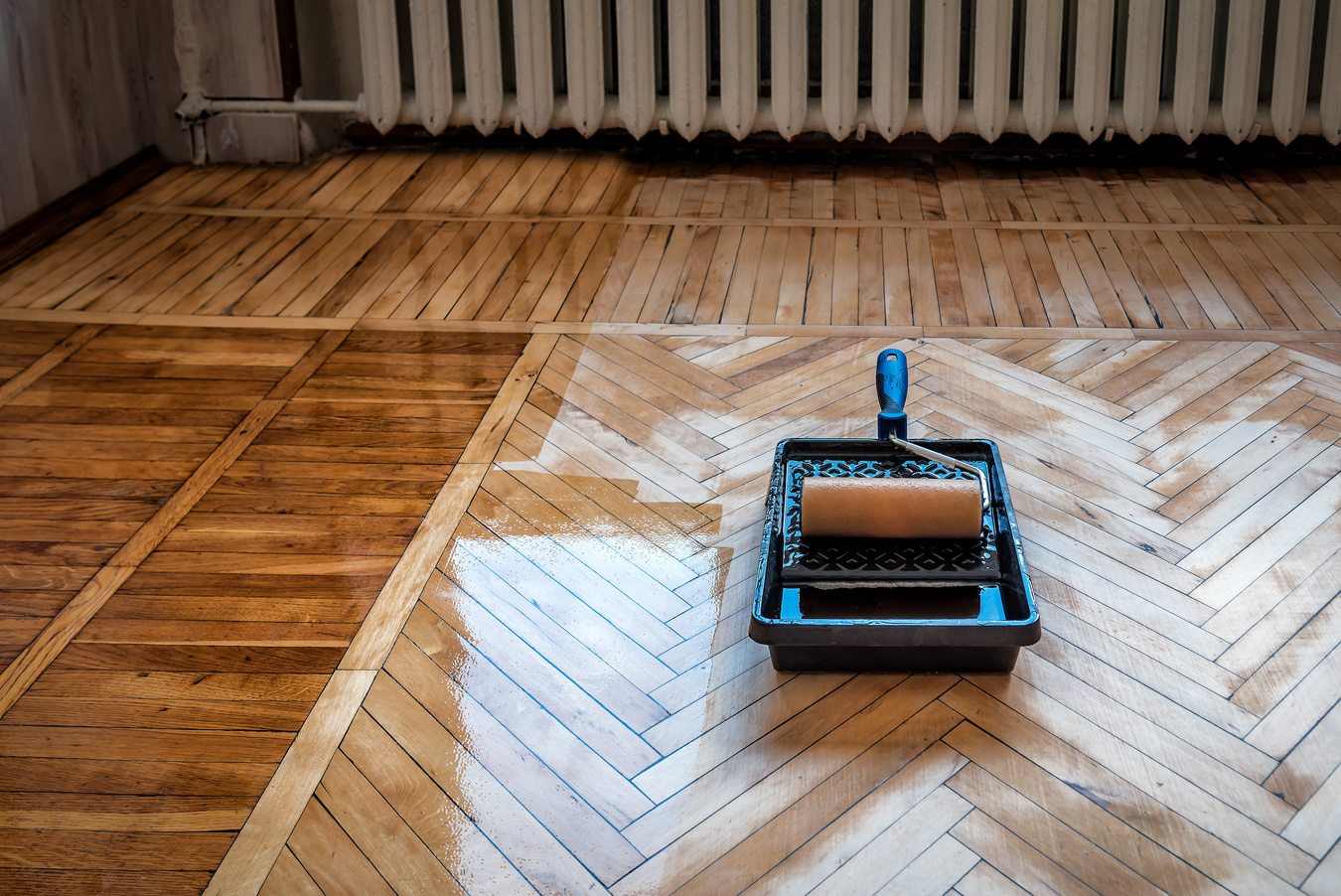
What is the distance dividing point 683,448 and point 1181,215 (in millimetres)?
1873

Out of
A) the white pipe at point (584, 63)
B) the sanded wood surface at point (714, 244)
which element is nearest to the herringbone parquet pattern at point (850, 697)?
the sanded wood surface at point (714, 244)

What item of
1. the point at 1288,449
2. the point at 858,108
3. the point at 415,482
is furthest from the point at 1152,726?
the point at 858,108

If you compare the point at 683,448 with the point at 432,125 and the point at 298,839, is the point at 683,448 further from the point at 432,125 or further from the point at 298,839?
the point at 432,125

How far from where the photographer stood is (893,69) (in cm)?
362

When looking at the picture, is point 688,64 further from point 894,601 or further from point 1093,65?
point 894,601

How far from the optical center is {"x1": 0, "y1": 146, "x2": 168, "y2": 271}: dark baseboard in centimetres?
338

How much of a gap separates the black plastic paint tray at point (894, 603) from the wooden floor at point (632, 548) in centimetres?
5

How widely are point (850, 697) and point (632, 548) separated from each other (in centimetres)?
49

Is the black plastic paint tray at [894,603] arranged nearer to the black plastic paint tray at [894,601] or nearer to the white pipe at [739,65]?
the black plastic paint tray at [894,601]

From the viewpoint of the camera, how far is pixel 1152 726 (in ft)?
5.24

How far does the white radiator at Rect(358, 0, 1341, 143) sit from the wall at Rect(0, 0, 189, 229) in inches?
27.3

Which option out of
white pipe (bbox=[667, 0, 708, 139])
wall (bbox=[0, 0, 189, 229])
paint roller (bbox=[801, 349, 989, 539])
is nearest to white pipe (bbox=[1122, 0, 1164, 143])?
Result: white pipe (bbox=[667, 0, 708, 139])

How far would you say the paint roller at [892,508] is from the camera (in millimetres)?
1700

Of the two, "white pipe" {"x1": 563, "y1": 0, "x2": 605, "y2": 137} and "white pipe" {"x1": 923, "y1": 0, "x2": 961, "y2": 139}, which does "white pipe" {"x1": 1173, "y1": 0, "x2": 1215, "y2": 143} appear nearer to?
"white pipe" {"x1": 923, "y1": 0, "x2": 961, "y2": 139}
